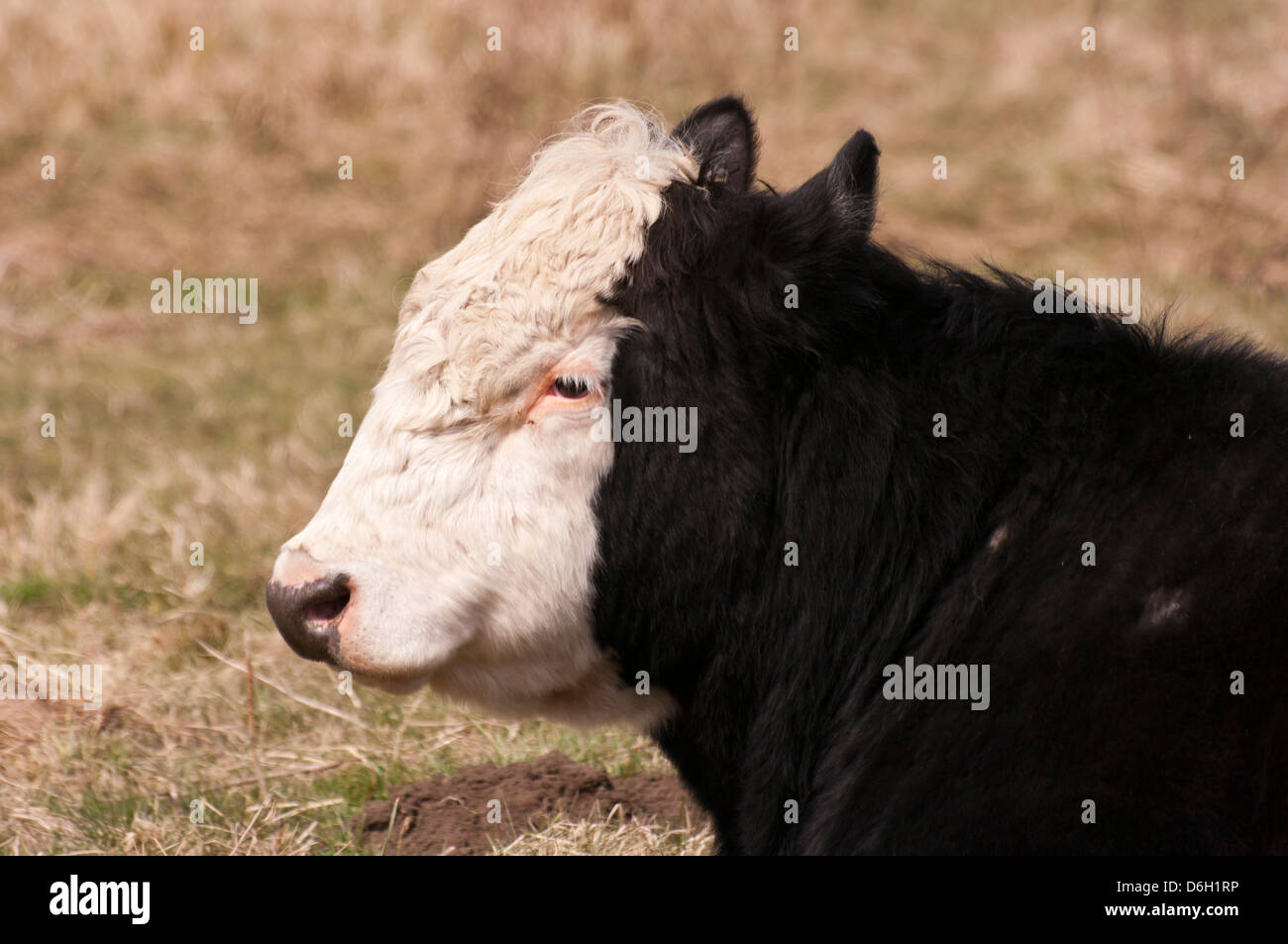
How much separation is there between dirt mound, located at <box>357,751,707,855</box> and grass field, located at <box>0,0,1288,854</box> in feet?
5.31

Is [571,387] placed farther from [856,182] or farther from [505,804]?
[505,804]

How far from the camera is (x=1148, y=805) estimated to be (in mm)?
2609

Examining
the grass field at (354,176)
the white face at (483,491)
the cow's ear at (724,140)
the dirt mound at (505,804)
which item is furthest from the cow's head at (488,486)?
the grass field at (354,176)

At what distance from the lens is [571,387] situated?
10.3 feet

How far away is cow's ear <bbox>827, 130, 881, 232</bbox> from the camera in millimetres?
3137

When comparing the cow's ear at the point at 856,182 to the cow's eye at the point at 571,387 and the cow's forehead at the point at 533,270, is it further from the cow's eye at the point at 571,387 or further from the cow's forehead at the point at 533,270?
the cow's eye at the point at 571,387

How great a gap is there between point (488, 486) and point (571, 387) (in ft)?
0.85

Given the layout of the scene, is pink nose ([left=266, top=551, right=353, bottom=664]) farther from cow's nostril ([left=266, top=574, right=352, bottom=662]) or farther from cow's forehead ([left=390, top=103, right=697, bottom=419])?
cow's forehead ([left=390, top=103, right=697, bottom=419])

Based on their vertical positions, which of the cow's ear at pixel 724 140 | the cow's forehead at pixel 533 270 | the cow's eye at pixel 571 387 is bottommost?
the cow's eye at pixel 571 387

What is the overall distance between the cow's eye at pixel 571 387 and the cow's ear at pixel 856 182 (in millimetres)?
615

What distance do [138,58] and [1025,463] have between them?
9.25 metres

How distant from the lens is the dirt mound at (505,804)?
4.02 m

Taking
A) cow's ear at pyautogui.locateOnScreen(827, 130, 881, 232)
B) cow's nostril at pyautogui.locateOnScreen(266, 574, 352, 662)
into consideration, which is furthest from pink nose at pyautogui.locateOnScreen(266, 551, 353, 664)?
cow's ear at pyautogui.locateOnScreen(827, 130, 881, 232)
